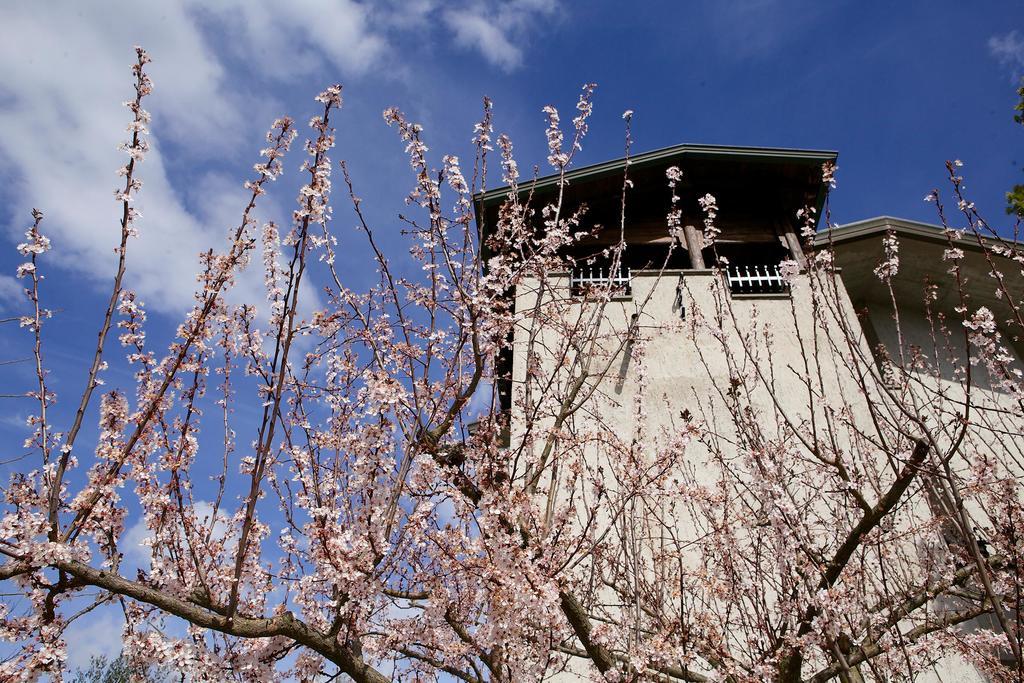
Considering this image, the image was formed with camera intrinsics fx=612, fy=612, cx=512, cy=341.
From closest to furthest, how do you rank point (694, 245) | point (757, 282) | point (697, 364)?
1. point (697, 364)
2. point (694, 245)
3. point (757, 282)

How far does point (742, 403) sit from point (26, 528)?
7879 millimetres

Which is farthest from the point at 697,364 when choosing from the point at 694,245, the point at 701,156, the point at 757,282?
the point at 701,156

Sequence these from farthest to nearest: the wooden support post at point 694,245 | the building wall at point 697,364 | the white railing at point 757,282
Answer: the wooden support post at point 694,245 → the white railing at point 757,282 → the building wall at point 697,364

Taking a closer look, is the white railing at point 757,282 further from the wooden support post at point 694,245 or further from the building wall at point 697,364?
the wooden support post at point 694,245

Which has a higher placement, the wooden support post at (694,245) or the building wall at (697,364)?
the wooden support post at (694,245)

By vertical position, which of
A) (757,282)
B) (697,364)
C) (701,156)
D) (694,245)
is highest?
(701,156)

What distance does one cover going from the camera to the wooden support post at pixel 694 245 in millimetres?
10453

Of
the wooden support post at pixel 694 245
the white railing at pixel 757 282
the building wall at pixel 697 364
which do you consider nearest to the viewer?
the building wall at pixel 697 364

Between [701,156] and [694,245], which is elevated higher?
[701,156]

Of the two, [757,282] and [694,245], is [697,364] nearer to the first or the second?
[694,245]

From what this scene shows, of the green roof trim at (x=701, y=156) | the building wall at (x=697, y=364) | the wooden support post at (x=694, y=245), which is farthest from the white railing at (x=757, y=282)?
the green roof trim at (x=701, y=156)

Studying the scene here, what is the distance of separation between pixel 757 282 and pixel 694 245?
54.8 inches

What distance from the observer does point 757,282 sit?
11.1 metres

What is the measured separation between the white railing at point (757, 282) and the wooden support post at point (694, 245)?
1.74 feet
